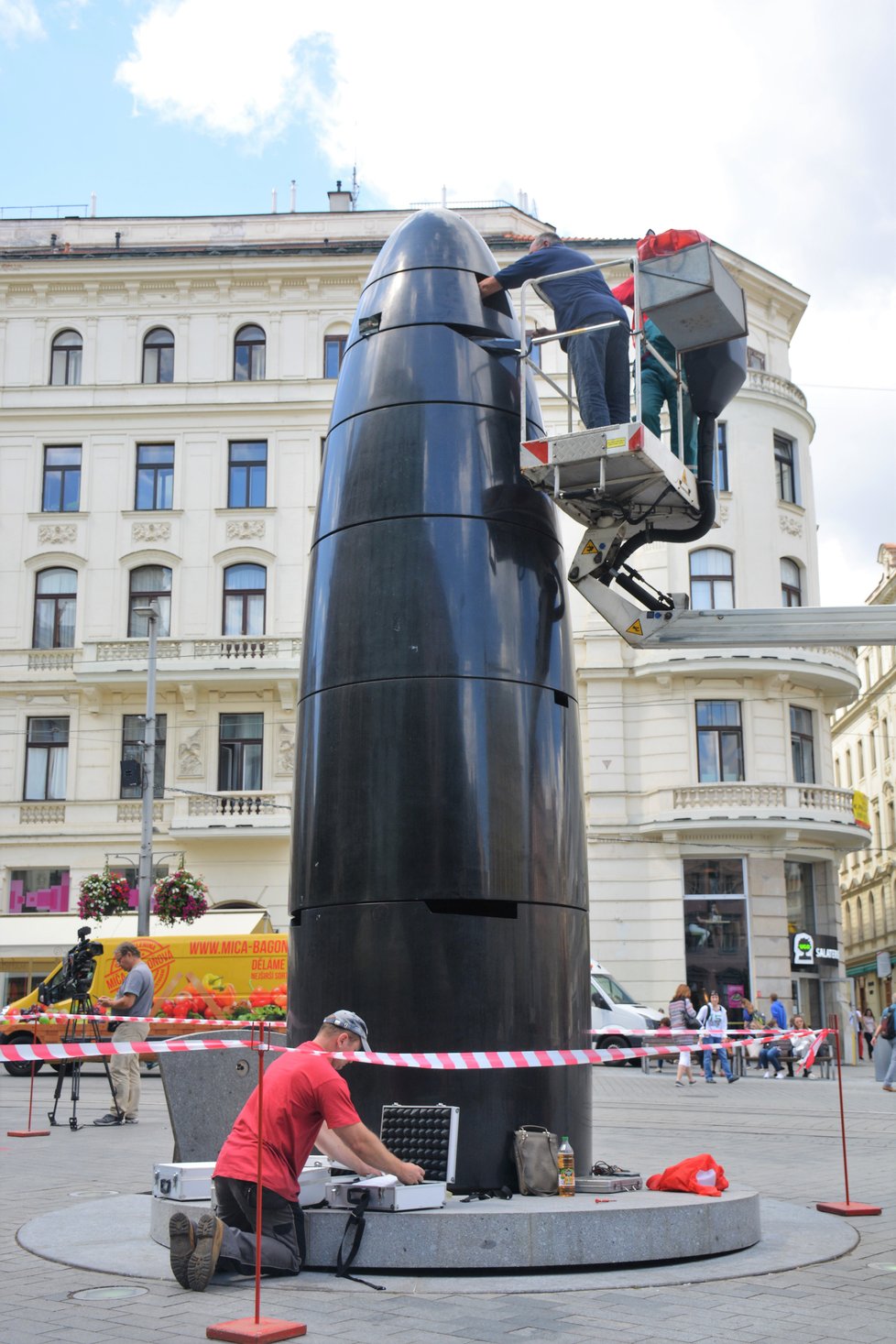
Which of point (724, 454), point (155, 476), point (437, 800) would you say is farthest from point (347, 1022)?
point (155, 476)

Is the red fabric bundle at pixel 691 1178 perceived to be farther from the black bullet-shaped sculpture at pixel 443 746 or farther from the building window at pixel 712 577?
the building window at pixel 712 577

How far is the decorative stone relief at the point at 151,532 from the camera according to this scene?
124 feet

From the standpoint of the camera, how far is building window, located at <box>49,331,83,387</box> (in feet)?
128

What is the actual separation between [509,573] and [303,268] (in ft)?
104

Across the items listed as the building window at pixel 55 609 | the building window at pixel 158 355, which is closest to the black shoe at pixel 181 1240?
the building window at pixel 55 609

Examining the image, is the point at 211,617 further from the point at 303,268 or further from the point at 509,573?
the point at 509,573

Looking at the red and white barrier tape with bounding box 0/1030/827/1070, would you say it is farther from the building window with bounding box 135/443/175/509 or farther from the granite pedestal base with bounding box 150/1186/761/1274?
the building window with bounding box 135/443/175/509

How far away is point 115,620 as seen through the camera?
3712 centimetres

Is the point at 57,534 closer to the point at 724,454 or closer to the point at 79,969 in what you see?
the point at 724,454

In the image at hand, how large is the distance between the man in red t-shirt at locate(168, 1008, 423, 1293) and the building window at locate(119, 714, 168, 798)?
29.6 m

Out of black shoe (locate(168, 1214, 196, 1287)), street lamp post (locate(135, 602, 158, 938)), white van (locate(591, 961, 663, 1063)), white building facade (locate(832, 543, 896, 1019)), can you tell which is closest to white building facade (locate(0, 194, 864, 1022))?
white van (locate(591, 961, 663, 1063))

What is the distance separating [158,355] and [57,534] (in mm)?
5952

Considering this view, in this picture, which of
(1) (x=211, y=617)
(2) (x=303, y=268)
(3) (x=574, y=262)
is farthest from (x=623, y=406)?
(2) (x=303, y=268)

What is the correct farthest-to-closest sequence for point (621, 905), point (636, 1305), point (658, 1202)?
1. point (621, 905)
2. point (658, 1202)
3. point (636, 1305)
